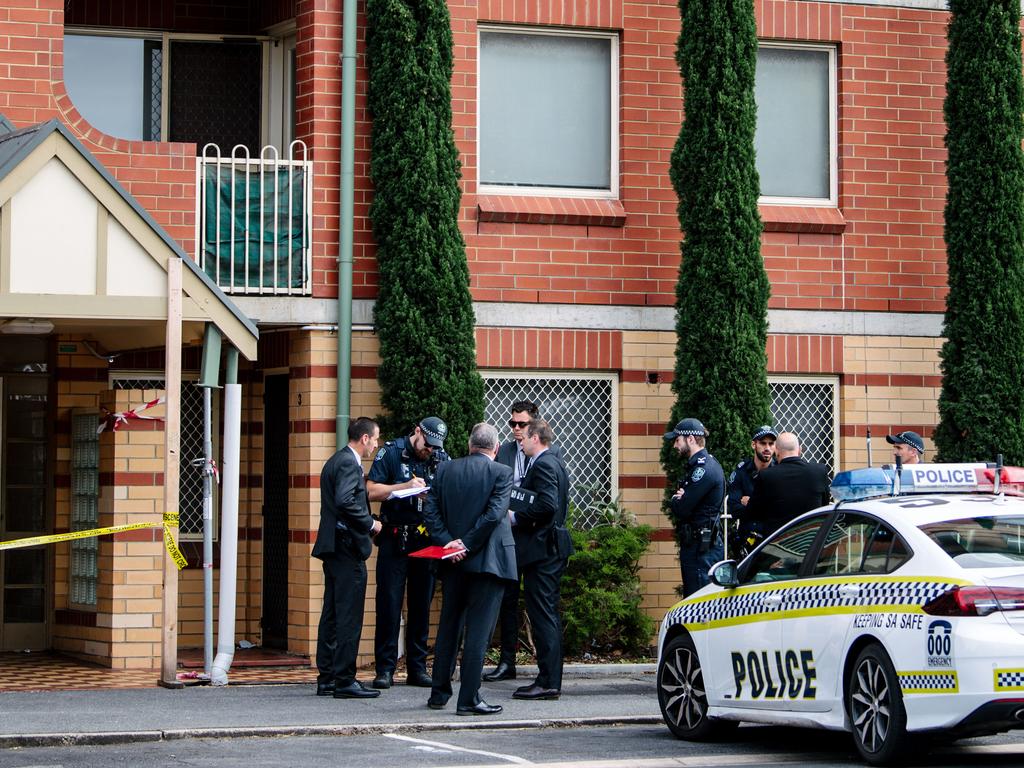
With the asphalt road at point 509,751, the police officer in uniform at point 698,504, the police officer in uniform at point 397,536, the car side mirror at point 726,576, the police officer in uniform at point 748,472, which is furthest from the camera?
the police officer in uniform at point 748,472

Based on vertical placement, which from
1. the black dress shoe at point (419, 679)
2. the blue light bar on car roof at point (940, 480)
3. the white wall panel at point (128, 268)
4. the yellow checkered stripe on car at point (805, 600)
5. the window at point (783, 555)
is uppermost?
the white wall panel at point (128, 268)

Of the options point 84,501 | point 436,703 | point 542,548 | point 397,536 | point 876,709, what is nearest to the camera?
point 876,709

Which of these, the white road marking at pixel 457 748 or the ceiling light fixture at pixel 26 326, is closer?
the white road marking at pixel 457 748

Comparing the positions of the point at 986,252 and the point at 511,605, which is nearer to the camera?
the point at 511,605

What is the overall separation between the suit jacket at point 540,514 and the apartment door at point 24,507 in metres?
5.06

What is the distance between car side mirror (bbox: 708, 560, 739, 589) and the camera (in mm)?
10750

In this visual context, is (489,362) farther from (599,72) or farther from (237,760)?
(237,760)

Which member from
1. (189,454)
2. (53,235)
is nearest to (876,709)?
(53,235)

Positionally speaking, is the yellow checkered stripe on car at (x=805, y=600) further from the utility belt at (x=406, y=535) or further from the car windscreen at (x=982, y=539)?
the utility belt at (x=406, y=535)

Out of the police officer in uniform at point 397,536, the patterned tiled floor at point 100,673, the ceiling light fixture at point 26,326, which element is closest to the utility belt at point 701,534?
the police officer in uniform at point 397,536

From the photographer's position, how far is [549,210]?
16156 mm

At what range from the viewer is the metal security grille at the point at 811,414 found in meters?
17.0

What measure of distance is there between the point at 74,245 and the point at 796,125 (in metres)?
7.26

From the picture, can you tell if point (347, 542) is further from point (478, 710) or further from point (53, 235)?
point (53, 235)
